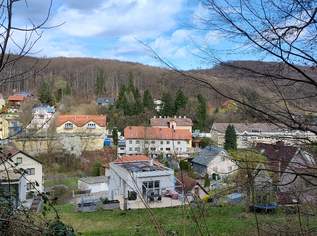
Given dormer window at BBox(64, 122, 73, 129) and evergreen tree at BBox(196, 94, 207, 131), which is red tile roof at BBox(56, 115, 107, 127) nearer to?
dormer window at BBox(64, 122, 73, 129)

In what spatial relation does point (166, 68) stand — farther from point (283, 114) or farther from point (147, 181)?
point (147, 181)

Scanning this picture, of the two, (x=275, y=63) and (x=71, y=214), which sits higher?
(x=275, y=63)

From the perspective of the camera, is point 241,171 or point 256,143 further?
point 256,143

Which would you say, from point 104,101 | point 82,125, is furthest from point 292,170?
point 104,101

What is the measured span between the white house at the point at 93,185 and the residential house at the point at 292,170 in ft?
72.3

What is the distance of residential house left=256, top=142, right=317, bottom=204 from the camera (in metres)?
2.28

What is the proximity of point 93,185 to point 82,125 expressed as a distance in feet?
50.6

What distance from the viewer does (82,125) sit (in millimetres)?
39250

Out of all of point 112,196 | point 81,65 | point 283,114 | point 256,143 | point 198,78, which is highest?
point 81,65

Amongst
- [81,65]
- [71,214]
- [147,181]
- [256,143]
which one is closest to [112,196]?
[147,181]

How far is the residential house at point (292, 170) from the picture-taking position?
2277 millimetres

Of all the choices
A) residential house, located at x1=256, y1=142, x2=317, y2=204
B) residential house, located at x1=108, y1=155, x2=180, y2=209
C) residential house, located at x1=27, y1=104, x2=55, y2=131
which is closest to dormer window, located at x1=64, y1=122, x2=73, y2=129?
residential house, located at x1=108, y1=155, x2=180, y2=209

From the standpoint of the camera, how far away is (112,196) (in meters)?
20.0

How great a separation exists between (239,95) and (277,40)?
0.36 meters
